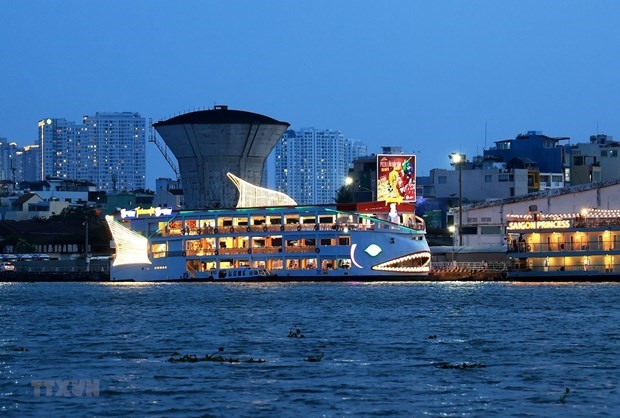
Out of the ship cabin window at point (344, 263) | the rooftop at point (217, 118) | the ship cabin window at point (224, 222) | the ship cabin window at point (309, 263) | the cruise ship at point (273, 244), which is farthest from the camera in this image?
the rooftop at point (217, 118)

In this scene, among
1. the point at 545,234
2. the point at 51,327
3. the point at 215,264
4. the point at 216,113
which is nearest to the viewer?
the point at 51,327

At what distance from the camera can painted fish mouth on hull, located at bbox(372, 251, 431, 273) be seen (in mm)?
116250

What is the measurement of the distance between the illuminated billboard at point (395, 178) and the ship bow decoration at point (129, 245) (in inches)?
982

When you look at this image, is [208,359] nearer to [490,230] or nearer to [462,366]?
[462,366]

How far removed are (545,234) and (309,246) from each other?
20403 millimetres

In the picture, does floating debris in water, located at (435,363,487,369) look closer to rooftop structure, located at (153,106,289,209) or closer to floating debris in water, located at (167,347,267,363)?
floating debris in water, located at (167,347,267,363)

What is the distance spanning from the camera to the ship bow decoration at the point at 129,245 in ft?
409

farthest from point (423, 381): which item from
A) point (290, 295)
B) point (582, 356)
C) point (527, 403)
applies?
point (290, 295)

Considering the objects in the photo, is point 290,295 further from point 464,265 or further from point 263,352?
point 263,352

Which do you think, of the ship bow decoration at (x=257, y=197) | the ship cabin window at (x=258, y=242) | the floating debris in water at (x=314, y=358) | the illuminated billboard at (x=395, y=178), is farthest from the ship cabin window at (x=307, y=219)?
the floating debris in water at (x=314, y=358)

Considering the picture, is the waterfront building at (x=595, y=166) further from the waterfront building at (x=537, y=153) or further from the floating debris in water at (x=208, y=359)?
the floating debris in water at (x=208, y=359)

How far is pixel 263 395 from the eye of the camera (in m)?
36.6

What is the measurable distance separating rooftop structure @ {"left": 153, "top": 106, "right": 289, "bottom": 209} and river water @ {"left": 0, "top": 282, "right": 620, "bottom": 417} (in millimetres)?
95821

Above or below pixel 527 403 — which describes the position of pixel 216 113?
above
